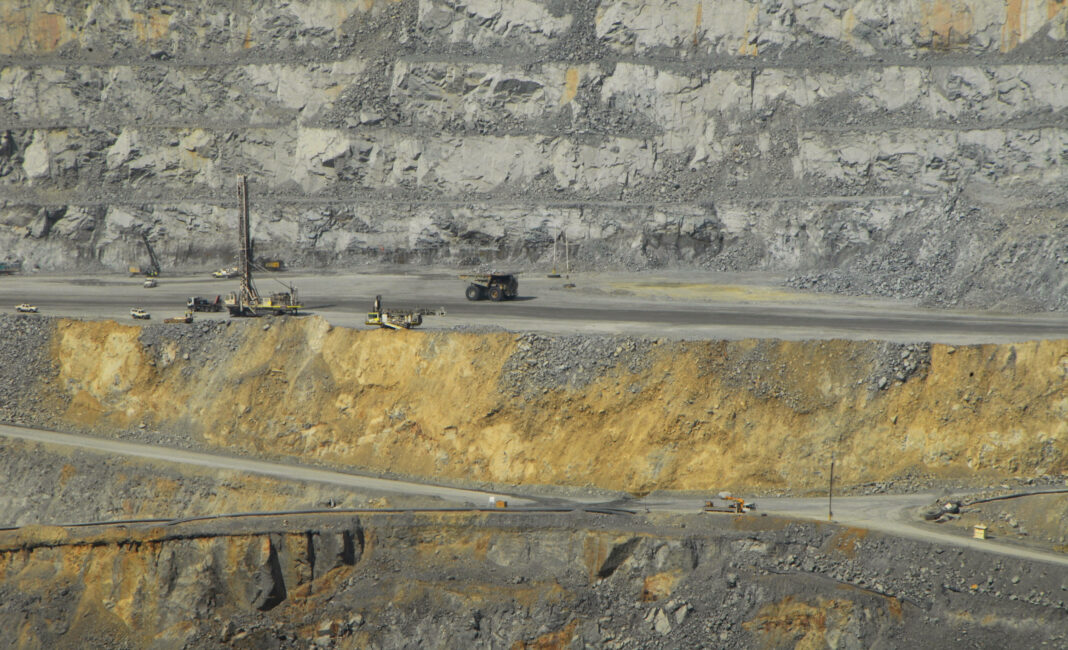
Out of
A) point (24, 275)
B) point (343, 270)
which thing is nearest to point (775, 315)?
point (343, 270)

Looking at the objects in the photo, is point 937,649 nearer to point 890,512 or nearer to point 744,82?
point 890,512

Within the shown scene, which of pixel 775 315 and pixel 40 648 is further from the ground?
pixel 775 315

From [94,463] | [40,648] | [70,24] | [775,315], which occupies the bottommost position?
[40,648]

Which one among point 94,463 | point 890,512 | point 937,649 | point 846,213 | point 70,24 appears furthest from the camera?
point 70,24

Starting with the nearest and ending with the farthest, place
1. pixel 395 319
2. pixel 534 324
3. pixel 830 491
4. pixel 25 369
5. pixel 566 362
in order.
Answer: pixel 830 491 < pixel 566 362 < pixel 395 319 < pixel 534 324 < pixel 25 369

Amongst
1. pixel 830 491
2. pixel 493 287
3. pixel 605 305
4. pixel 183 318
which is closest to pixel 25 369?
pixel 183 318

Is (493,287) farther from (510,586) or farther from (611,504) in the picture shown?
(510,586)
